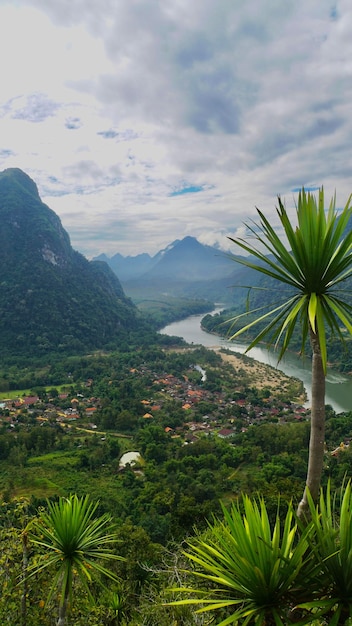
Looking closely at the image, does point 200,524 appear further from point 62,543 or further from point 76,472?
point 76,472

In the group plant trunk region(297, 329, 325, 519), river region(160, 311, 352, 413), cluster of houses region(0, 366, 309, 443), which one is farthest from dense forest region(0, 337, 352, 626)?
river region(160, 311, 352, 413)

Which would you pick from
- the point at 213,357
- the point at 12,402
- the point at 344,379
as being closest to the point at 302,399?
the point at 344,379

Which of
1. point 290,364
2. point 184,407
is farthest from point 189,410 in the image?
point 290,364

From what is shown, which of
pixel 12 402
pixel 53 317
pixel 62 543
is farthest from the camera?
pixel 53 317

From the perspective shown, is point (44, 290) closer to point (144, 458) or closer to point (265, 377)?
point (265, 377)

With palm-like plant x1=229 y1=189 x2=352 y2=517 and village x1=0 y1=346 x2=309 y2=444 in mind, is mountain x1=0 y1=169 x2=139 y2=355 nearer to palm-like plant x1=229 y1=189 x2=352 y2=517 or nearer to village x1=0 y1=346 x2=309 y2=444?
village x1=0 y1=346 x2=309 y2=444

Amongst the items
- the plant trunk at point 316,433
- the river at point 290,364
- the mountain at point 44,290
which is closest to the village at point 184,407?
the river at point 290,364
